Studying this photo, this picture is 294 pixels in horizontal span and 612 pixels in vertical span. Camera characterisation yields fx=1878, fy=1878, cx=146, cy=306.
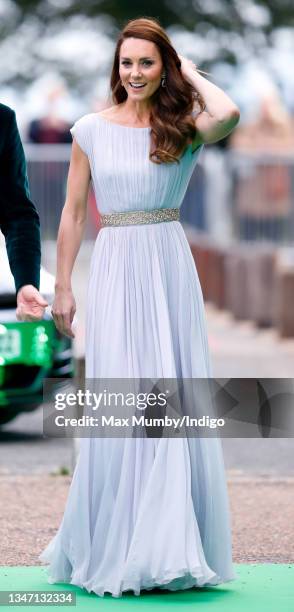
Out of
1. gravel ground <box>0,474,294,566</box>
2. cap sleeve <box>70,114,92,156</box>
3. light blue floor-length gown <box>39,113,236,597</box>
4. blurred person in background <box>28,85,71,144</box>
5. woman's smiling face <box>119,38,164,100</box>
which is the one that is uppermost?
blurred person in background <box>28,85,71,144</box>

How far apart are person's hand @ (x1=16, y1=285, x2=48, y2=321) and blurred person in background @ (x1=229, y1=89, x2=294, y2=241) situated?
1563cm

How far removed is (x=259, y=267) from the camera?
61.8ft

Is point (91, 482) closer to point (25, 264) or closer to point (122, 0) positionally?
point (25, 264)

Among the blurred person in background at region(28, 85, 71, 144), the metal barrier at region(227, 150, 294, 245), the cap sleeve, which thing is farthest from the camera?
the blurred person in background at region(28, 85, 71, 144)

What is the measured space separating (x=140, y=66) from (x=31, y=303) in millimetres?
933

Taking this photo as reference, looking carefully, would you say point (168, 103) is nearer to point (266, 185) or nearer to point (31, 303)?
point (31, 303)

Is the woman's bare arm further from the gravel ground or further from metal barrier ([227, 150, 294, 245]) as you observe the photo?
metal barrier ([227, 150, 294, 245])

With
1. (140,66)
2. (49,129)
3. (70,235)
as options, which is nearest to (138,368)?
(70,235)

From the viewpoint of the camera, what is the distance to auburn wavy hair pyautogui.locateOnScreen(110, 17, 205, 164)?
6.36 m

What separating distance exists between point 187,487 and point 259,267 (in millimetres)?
12602

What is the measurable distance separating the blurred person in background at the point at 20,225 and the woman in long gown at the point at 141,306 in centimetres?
31

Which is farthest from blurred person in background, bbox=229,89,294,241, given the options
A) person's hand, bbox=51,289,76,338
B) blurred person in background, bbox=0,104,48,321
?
blurred person in background, bbox=0,104,48,321

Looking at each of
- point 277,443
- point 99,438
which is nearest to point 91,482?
point 99,438

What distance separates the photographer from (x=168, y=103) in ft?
21.0
